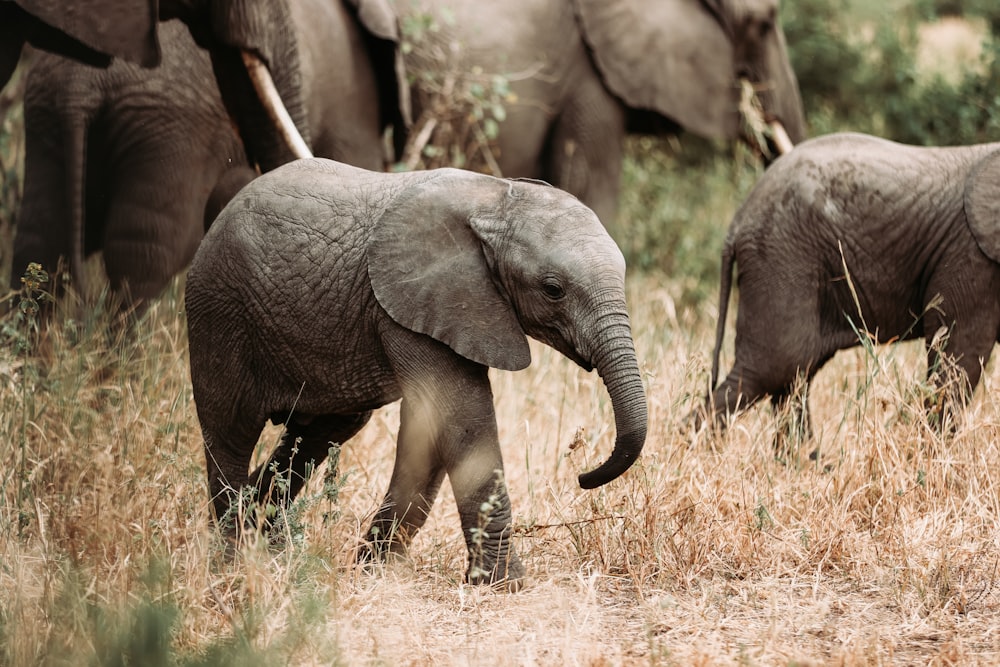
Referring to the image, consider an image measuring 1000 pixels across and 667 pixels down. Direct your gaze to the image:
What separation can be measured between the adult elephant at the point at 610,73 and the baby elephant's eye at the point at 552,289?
170 inches

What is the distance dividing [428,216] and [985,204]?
2.54 meters

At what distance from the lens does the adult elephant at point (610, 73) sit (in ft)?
27.1

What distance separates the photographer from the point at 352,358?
13.6 feet

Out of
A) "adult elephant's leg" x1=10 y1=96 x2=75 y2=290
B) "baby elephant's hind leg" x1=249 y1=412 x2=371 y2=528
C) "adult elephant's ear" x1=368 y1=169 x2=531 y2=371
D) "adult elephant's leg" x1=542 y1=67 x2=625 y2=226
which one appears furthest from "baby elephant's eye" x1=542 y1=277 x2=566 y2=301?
"adult elephant's leg" x1=542 y1=67 x2=625 y2=226

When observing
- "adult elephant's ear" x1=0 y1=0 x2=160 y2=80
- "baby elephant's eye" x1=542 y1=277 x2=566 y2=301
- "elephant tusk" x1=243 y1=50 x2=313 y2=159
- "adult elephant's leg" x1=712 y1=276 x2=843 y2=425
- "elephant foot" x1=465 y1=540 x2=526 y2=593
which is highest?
"adult elephant's ear" x1=0 y1=0 x2=160 y2=80

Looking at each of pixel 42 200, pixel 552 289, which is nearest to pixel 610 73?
pixel 42 200

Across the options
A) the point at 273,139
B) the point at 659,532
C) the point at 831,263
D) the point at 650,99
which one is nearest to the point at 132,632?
the point at 659,532

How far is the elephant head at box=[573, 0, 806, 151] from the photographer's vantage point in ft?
28.2

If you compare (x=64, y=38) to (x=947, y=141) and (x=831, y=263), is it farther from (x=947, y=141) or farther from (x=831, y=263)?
(x=947, y=141)

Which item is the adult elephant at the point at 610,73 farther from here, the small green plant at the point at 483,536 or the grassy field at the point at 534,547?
the small green plant at the point at 483,536

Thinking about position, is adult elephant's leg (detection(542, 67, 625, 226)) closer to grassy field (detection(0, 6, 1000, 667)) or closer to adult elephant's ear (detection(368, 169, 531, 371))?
grassy field (detection(0, 6, 1000, 667))

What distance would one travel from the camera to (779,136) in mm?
8414

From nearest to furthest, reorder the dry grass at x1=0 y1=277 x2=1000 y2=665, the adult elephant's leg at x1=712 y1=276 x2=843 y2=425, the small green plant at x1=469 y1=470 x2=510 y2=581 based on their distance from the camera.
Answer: the dry grass at x1=0 y1=277 x2=1000 y2=665, the small green plant at x1=469 y1=470 x2=510 y2=581, the adult elephant's leg at x1=712 y1=276 x2=843 y2=425

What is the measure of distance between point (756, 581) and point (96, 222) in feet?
11.6
